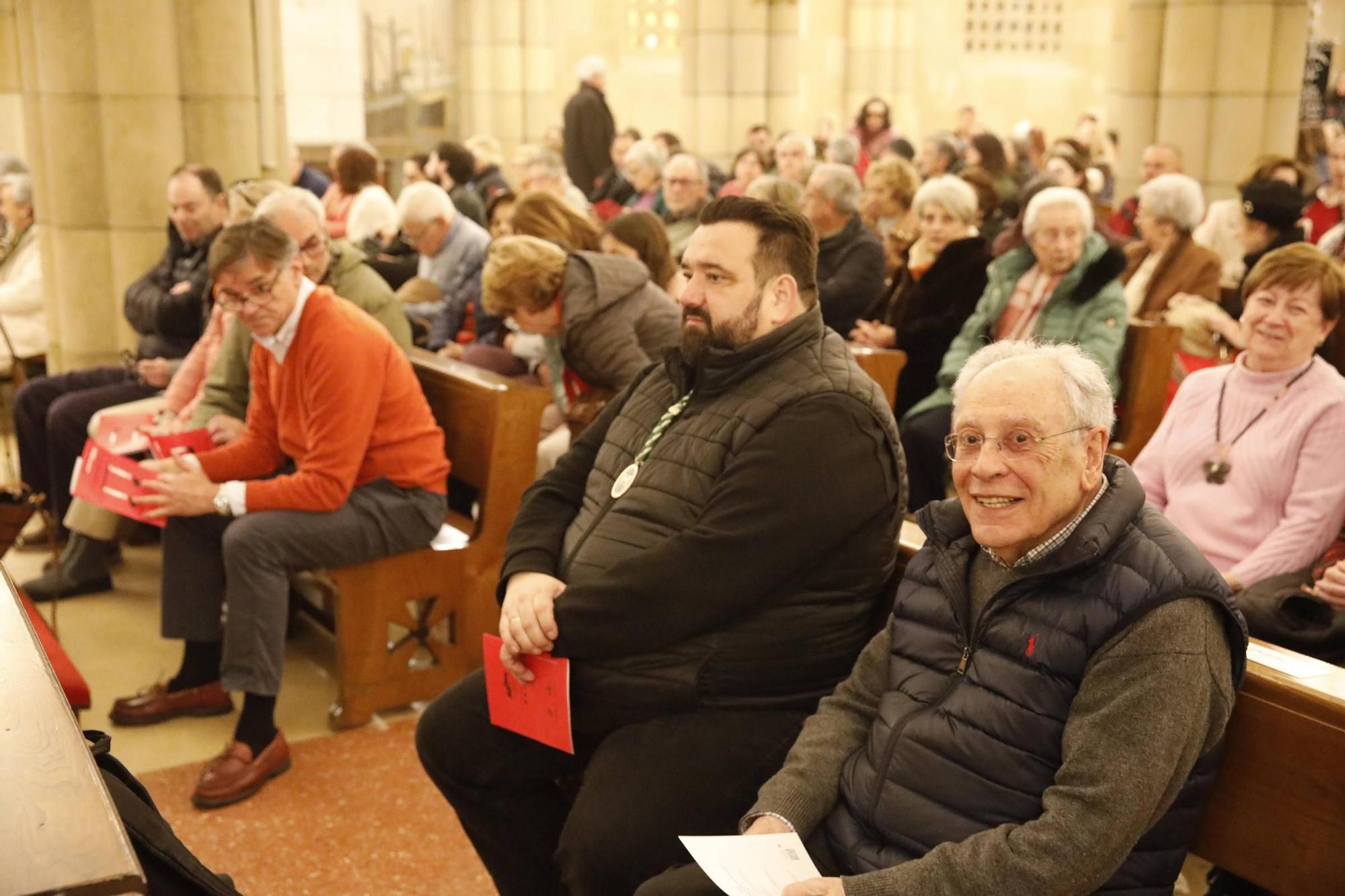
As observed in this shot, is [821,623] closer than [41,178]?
Yes

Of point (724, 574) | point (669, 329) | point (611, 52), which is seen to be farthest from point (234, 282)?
point (611, 52)

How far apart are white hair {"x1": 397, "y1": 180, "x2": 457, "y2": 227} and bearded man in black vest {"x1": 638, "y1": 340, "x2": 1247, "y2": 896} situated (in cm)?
458

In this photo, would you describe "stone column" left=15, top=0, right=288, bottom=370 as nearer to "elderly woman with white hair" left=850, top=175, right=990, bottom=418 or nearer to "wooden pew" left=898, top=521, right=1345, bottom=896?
"elderly woman with white hair" left=850, top=175, right=990, bottom=418

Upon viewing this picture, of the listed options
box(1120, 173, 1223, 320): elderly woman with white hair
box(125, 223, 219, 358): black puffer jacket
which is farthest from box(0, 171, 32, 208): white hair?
box(1120, 173, 1223, 320): elderly woman with white hair

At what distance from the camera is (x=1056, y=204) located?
17.6 feet

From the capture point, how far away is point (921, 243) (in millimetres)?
6535

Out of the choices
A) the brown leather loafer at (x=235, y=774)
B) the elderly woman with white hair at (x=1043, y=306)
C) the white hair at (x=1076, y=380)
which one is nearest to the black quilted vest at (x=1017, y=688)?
the white hair at (x=1076, y=380)

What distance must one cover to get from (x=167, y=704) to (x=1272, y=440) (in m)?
3.35

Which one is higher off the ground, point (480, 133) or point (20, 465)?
point (480, 133)

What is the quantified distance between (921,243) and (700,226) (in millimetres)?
3565

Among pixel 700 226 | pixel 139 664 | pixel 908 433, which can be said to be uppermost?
pixel 700 226

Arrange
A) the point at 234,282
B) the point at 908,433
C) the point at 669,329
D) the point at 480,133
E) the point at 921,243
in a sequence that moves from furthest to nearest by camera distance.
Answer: the point at 480,133 → the point at 921,243 → the point at 908,433 → the point at 669,329 → the point at 234,282

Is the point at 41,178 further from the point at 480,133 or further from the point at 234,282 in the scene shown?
the point at 480,133

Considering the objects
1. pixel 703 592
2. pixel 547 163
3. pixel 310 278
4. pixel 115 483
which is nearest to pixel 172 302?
pixel 310 278
